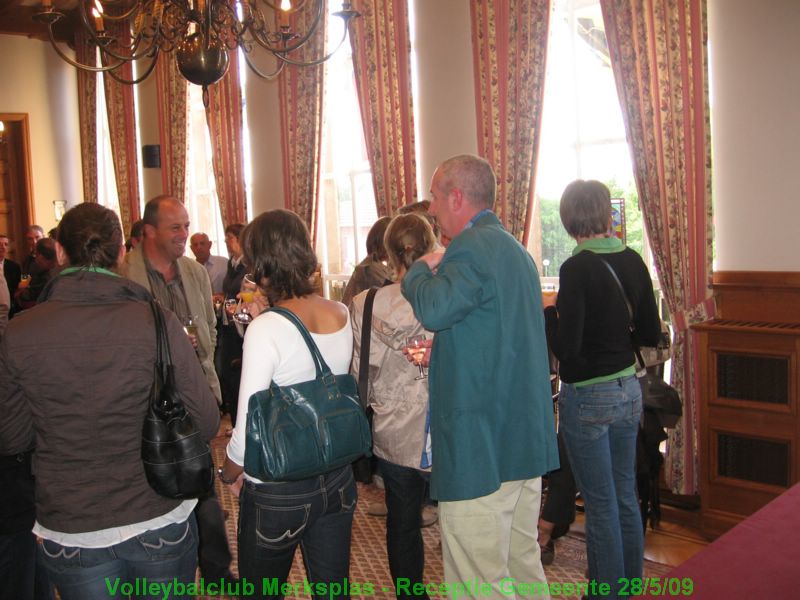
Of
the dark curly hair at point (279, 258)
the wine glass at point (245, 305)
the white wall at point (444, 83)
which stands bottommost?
the wine glass at point (245, 305)

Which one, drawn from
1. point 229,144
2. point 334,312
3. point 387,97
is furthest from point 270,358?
point 229,144

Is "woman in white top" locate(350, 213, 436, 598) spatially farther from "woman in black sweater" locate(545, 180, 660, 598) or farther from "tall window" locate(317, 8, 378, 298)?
"tall window" locate(317, 8, 378, 298)

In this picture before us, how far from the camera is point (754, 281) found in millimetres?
3920

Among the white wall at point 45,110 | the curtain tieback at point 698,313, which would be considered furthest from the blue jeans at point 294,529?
the white wall at point 45,110

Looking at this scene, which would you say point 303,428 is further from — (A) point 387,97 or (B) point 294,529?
(A) point 387,97

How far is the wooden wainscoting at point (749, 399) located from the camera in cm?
362

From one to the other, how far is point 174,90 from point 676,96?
6.40 metres

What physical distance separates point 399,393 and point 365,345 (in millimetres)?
207

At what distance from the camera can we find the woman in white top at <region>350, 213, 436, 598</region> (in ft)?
8.48

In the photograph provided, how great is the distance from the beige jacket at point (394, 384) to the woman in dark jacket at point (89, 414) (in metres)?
0.86

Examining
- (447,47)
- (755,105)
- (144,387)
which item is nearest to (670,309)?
(755,105)

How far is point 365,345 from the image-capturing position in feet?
8.66

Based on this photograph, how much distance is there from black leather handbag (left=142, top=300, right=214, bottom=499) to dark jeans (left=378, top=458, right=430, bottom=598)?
2.99 feet

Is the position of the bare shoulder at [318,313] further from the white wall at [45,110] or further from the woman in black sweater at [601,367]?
the white wall at [45,110]
